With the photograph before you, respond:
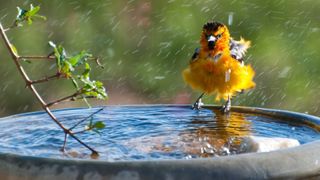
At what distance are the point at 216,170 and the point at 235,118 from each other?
1043mm

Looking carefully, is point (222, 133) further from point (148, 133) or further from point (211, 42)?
point (211, 42)

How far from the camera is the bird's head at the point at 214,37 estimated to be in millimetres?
3979

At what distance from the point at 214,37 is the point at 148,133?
186 centimetres

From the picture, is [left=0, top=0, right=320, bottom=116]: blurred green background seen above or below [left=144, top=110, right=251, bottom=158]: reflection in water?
above

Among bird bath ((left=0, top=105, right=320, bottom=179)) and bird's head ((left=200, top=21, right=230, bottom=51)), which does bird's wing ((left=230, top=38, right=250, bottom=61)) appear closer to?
bird's head ((left=200, top=21, right=230, bottom=51))

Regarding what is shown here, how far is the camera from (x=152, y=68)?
18.7ft

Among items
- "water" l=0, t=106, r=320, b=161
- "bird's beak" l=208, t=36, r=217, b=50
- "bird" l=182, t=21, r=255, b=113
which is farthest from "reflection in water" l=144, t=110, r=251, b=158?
"bird's beak" l=208, t=36, r=217, b=50

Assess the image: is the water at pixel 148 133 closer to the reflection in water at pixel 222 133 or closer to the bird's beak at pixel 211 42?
the reflection in water at pixel 222 133

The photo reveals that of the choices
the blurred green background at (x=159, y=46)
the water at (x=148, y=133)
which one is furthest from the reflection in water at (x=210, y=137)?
the blurred green background at (x=159, y=46)

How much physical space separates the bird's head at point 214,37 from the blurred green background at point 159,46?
156 centimetres

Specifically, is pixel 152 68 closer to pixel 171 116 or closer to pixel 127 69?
pixel 127 69

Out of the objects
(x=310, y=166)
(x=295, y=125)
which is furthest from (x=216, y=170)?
(x=295, y=125)

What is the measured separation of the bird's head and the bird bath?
1.31 m

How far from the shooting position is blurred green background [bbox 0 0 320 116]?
564cm
